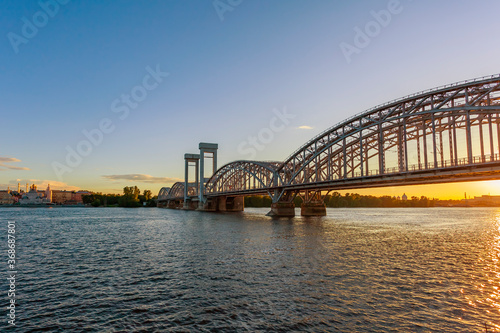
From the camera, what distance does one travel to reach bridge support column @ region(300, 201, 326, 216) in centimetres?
8894

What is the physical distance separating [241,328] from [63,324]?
7206 millimetres

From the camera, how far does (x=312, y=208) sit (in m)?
90.5

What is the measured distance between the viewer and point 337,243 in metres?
34.9

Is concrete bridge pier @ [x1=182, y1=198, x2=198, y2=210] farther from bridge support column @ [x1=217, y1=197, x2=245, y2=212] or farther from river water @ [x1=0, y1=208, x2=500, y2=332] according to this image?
river water @ [x1=0, y1=208, x2=500, y2=332]

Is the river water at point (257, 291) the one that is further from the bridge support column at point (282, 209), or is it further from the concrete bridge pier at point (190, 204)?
the concrete bridge pier at point (190, 204)

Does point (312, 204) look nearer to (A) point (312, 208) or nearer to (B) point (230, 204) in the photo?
(A) point (312, 208)

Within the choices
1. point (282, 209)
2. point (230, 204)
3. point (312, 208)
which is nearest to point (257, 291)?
point (282, 209)

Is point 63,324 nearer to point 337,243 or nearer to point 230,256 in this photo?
point 230,256

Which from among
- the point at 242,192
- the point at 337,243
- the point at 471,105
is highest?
the point at 471,105

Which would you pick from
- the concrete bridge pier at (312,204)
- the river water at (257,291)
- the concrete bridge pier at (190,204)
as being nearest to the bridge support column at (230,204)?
the concrete bridge pier at (190,204)

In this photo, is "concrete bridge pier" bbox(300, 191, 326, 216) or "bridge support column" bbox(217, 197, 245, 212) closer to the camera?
"concrete bridge pier" bbox(300, 191, 326, 216)

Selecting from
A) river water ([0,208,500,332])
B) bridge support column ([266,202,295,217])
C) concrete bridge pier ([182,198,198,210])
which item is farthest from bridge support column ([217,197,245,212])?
river water ([0,208,500,332])

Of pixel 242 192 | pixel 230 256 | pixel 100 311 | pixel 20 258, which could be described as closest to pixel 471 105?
pixel 230 256

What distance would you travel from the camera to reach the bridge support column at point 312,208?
88.9 metres
